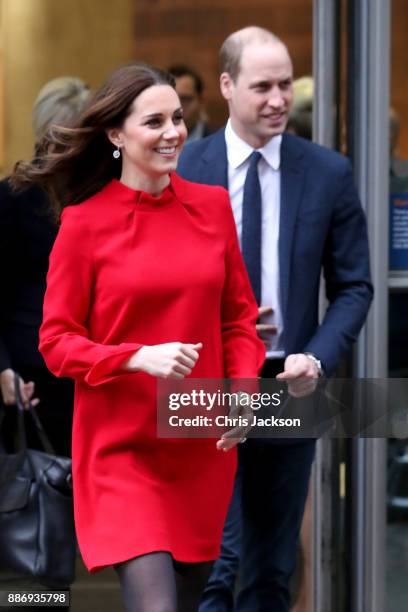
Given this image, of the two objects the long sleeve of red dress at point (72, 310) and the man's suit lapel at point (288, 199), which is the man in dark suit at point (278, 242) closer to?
the man's suit lapel at point (288, 199)

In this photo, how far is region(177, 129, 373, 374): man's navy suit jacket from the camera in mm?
4750

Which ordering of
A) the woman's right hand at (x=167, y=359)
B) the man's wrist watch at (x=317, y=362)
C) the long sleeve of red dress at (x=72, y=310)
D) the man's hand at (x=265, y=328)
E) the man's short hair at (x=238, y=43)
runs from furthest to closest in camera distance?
the man's short hair at (x=238, y=43), the man's hand at (x=265, y=328), the man's wrist watch at (x=317, y=362), the long sleeve of red dress at (x=72, y=310), the woman's right hand at (x=167, y=359)

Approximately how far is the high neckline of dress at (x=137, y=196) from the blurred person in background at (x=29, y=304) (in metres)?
0.96

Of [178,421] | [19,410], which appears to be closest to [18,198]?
[19,410]

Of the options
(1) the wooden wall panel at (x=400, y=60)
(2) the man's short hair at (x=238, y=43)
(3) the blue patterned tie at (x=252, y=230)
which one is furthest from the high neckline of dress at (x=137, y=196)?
(1) the wooden wall panel at (x=400, y=60)

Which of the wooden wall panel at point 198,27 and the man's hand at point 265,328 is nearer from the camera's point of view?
the man's hand at point 265,328

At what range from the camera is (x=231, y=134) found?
16.0 feet

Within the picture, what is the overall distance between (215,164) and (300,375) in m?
0.89

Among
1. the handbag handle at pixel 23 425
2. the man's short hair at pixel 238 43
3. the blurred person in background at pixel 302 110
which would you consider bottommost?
the handbag handle at pixel 23 425

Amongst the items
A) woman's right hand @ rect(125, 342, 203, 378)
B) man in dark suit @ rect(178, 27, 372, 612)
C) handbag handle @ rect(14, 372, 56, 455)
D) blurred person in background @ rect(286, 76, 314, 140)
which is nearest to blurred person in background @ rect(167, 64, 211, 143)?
blurred person in background @ rect(286, 76, 314, 140)

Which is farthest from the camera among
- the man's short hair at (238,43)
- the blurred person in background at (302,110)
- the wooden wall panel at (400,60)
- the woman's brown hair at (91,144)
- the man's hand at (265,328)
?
the blurred person in background at (302,110)

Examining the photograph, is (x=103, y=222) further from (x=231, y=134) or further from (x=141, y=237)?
(x=231, y=134)

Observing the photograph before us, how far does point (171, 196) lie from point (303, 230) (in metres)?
0.70

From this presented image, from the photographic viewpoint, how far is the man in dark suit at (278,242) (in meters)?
4.76
